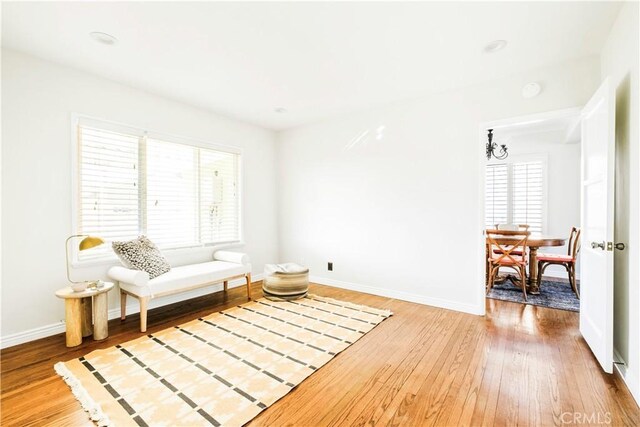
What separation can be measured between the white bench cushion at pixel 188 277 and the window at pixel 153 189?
0.51 meters

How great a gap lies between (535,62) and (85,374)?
15.3 ft

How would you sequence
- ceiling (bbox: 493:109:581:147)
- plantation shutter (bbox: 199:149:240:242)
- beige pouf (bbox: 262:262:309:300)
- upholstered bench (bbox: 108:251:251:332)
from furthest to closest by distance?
ceiling (bbox: 493:109:581:147), plantation shutter (bbox: 199:149:240:242), beige pouf (bbox: 262:262:309:300), upholstered bench (bbox: 108:251:251:332)

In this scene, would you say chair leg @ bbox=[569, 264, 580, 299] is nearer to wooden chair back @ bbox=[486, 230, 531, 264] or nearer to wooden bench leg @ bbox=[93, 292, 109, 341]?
wooden chair back @ bbox=[486, 230, 531, 264]

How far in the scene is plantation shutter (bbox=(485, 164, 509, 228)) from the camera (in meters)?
5.53

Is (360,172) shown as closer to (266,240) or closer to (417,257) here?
(417,257)

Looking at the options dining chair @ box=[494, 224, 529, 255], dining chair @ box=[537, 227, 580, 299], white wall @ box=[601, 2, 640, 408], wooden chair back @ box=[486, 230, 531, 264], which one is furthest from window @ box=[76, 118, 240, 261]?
dining chair @ box=[537, 227, 580, 299]

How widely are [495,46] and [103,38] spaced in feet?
10.8

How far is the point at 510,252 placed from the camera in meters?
3.98

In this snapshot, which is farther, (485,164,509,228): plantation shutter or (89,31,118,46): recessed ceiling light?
(485,164,509,228): plantation shutter

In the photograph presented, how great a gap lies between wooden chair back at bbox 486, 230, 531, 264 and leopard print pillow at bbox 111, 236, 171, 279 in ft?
13.7

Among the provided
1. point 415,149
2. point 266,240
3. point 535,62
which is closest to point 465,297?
point 415,149

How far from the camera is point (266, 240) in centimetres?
506

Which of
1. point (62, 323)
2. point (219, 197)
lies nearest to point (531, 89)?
point (219, 197)

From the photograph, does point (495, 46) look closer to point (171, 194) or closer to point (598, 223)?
point (598, 223)
